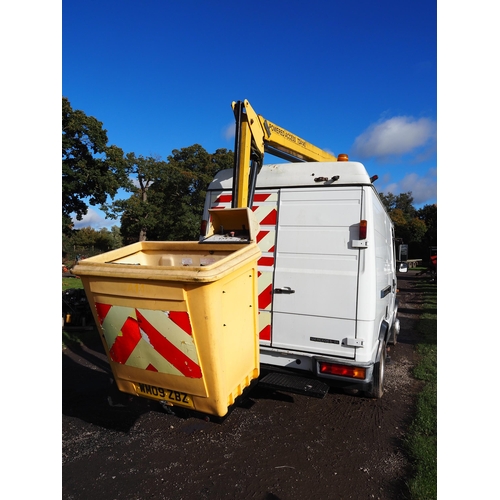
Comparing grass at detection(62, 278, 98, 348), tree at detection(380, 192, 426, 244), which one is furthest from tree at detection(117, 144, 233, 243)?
grass at detection(62, 278, 98, 348)

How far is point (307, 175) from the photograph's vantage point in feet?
12.1

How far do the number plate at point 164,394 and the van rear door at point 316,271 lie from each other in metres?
1.43

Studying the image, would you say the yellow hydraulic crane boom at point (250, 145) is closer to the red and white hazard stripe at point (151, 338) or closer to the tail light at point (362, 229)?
the tail light at point (362, 229)

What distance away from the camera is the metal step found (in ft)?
10.6

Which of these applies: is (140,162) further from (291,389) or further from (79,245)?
(291,389)

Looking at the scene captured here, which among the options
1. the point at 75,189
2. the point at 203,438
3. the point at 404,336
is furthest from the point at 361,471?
the point at 75,189

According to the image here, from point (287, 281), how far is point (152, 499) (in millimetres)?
2237

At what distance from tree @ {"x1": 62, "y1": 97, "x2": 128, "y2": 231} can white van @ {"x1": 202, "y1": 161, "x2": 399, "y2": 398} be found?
61.7ft

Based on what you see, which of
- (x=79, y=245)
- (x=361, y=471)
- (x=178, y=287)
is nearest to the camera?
(x=178, y=287)

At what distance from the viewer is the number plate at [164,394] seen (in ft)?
8.27

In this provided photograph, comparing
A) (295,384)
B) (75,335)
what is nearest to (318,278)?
(295,384)

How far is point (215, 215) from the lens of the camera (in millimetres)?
3361

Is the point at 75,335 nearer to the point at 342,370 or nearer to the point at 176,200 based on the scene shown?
the point at 342,370

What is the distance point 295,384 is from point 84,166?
20138 millimetres
